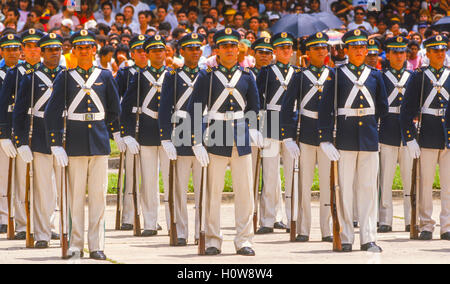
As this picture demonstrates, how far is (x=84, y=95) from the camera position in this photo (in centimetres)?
997

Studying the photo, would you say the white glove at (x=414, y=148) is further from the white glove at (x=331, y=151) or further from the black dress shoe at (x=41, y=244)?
the black dress shoe at (x=41, y=244)

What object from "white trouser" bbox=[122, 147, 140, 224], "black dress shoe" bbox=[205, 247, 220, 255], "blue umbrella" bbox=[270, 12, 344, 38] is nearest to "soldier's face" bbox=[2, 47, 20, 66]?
"white trouser" bbox=[122, 147, 140, 224]

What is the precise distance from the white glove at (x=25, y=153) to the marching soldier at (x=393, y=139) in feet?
14.5

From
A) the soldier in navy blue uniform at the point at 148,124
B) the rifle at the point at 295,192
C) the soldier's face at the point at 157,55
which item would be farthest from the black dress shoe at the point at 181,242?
the soldier's face at the point at 157,55

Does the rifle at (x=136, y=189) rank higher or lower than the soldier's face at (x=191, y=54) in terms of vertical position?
lower

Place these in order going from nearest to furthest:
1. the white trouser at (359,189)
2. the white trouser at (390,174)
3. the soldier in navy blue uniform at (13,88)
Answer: the white trouser at (359,189) < the soldier in navy blue uniform at (13,88) < the white trouser at (390,174)

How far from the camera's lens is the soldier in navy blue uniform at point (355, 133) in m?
10.6

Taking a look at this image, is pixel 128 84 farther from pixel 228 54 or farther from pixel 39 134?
pixel 228 54

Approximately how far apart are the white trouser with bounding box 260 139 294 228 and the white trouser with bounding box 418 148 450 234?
64.4 inches

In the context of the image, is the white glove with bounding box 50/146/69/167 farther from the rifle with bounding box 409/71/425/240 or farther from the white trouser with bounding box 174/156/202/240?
the rifle with bounding box 409/71/425/240

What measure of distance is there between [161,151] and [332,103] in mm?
2605

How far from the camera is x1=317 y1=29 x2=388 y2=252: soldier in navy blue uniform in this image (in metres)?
10.6

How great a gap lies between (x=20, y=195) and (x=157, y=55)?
2.35 meters

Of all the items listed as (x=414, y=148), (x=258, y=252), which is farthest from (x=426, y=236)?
(x=258, y=252)
